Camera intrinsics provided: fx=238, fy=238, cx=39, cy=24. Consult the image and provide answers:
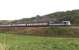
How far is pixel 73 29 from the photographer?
4347 cm

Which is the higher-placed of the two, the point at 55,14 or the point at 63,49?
the point at 55,14

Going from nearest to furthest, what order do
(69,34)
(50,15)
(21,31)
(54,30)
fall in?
1. (69,34)
2. (54,30)
3. (21,31)
4. (50,15)

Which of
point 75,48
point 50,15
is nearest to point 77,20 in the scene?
point 50,15

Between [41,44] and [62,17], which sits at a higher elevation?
[62,17]

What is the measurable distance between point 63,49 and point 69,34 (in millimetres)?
17783

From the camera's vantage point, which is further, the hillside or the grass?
the hillside

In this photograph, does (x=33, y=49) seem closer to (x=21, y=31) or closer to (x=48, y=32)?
(x=48, y=32)

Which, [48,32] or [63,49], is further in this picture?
[48,32]

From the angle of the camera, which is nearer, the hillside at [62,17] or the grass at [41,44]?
the grass at [41,44]

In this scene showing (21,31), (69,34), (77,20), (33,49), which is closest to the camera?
(33,49)

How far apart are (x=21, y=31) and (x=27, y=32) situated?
2259 millimetres

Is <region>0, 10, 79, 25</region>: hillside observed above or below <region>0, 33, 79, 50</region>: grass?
above

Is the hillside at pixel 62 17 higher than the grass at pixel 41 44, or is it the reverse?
the hillside at pixel 62 17

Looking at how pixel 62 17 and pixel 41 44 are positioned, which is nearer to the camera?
pixel 41 44
